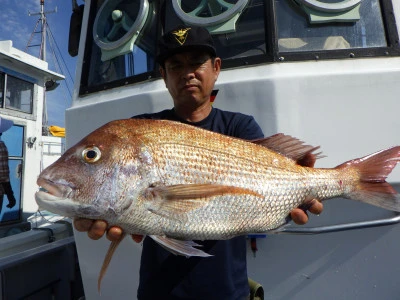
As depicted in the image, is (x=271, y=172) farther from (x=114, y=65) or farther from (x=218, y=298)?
(x=114, y=65)

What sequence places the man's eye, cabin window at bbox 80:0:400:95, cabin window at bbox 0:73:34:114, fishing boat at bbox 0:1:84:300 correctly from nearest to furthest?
the man's eye
cabin window at bbox 80:0:400:95
fishing boat at bbox 0:1:84:300
cabin window at bbox 0:73:34:114

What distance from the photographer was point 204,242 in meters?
1.77

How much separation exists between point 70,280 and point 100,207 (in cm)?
308

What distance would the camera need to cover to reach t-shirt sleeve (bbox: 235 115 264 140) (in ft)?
6.11

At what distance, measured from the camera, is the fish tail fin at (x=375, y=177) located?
1663 mm

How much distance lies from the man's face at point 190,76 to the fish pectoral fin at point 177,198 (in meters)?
0.60

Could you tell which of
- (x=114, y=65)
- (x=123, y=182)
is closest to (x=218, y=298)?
(x=123, y=182)

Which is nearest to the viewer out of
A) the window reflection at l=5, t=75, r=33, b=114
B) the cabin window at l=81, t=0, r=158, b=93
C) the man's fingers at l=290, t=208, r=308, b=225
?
the man's fingers at l=290, t=208, r=308, b=225

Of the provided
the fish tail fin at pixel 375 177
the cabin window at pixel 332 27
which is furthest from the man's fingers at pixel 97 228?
the cabin window at pixel 332 27

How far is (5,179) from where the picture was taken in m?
5.32

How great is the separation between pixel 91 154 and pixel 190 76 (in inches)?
28.5

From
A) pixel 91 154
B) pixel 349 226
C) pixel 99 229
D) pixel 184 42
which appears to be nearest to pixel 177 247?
pixel 99 229

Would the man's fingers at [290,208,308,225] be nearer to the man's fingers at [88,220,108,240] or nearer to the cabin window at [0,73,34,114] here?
the man's fingers at [88,220,108,240]

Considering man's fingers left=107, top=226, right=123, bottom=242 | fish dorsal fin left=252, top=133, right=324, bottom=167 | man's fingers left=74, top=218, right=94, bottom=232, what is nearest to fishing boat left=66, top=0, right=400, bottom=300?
fish dorsal fin left=252, top=133, right=324, bottom=167
